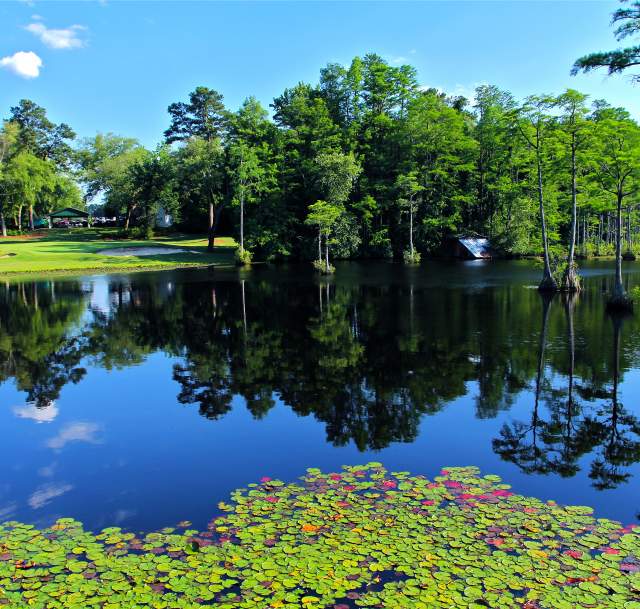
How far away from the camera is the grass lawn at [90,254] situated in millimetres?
54562

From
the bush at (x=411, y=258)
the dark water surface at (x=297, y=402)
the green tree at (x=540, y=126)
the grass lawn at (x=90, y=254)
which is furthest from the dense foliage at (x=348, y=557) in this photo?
the bush at (x=411, y=258)

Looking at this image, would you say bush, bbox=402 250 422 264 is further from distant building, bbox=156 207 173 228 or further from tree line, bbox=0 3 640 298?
distant building, bbox=156 207 173 228

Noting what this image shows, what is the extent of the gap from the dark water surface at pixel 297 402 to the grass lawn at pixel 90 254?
2861 centimetres

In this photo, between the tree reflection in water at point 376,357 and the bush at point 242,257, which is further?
the bush at point 242,257

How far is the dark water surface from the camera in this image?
924 centimetres

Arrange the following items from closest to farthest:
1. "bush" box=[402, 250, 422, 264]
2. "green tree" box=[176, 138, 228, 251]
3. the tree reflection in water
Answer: the tree reflection in water → "bush" box=[402, 250, 422, 264] → "green tree" box=[176, 138, 228, 251]

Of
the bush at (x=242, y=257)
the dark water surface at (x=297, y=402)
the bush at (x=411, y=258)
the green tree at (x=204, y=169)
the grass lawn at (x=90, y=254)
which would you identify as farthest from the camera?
the green tree at (x=204, y=169)

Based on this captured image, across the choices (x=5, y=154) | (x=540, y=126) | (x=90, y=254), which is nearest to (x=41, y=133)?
(x=5, y=154)

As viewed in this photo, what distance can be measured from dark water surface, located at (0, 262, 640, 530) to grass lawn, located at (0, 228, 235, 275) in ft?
93.9

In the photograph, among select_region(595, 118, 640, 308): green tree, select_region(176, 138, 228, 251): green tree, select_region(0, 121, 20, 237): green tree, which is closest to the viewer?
select_region(595, 118, 640, 308): green tree

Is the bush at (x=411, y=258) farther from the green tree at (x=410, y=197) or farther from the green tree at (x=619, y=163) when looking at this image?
the green tree at (x=619, y=163)

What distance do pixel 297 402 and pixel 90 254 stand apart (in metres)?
54.4

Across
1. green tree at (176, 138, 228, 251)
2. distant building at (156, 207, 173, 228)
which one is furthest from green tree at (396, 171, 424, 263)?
distant building at (156, 207, 173, 228)

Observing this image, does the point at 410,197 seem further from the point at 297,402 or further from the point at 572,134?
the point at 297,402
